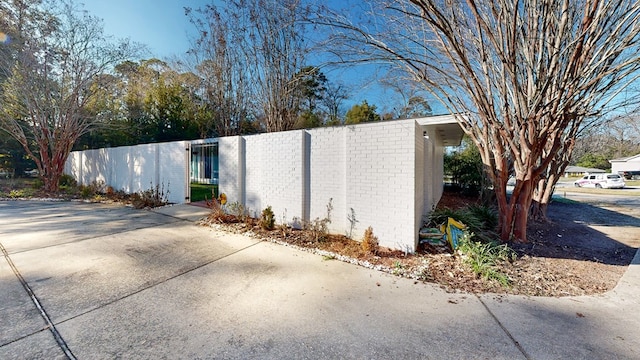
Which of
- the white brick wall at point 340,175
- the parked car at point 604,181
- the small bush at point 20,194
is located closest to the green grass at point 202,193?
the white brick wall at point 340,175

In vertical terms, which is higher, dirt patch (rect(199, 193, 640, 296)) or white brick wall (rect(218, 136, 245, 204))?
white brick wall (rect(218, 136, 245, 204))

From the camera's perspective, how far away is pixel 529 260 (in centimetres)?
378

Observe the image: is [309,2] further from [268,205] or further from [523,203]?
[523,203]

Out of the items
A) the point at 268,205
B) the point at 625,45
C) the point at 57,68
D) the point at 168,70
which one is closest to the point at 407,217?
the point at 268,205

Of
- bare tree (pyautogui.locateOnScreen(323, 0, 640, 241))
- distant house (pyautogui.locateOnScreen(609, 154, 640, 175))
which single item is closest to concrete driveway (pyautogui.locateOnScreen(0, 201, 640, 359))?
bare tree (pyautogui.locateOnScreen(323, 0, 640, 241))

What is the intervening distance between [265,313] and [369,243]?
209 cm

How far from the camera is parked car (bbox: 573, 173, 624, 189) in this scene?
1981 cm

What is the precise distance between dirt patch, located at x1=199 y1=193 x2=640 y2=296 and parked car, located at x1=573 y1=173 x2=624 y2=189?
71.6 ft

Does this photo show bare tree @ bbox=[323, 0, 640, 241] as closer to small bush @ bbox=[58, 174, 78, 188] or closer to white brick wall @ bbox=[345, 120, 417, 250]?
white brick wall @ bbox=[345, 120, 417, 250]

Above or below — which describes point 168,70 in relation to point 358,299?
above

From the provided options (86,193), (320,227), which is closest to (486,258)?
(320,227)

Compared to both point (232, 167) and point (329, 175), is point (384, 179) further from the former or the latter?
point (232, 167)

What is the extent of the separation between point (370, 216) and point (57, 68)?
45.0 feet

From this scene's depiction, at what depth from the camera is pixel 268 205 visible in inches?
222
